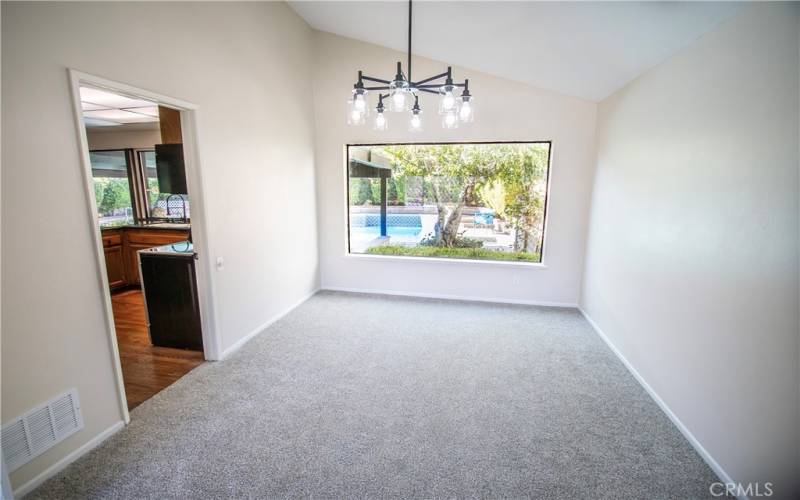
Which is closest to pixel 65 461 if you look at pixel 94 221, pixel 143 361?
pixel 143 361

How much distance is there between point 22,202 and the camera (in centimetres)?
165

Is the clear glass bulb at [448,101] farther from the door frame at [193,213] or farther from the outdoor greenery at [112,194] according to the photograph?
the outdoor greenery at [112,194]

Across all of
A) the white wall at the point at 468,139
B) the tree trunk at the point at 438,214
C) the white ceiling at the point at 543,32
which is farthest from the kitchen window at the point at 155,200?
the tree trunk at the point at 438,214

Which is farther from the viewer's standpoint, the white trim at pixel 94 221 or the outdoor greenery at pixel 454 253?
Answer: the outdoor greenery at pixel 454 253

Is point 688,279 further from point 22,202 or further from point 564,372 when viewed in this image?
point 22,202

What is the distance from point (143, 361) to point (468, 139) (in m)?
4.19

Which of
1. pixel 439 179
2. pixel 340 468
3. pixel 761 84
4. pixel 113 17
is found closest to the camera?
pixel 761 84

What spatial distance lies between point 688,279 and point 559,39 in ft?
6.82

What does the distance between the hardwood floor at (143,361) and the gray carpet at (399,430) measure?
0.15 meters

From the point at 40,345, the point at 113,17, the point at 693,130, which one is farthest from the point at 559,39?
the point at 40,345

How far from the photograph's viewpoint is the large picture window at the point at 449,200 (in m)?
4.40

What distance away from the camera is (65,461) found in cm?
190

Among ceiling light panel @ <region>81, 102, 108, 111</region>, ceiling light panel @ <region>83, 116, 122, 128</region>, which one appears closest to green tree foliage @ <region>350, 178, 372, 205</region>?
ceiling light panel @ <region>81, 102, 108, 111</region>

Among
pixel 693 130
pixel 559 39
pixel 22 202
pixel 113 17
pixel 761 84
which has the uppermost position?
pixel 559 39
